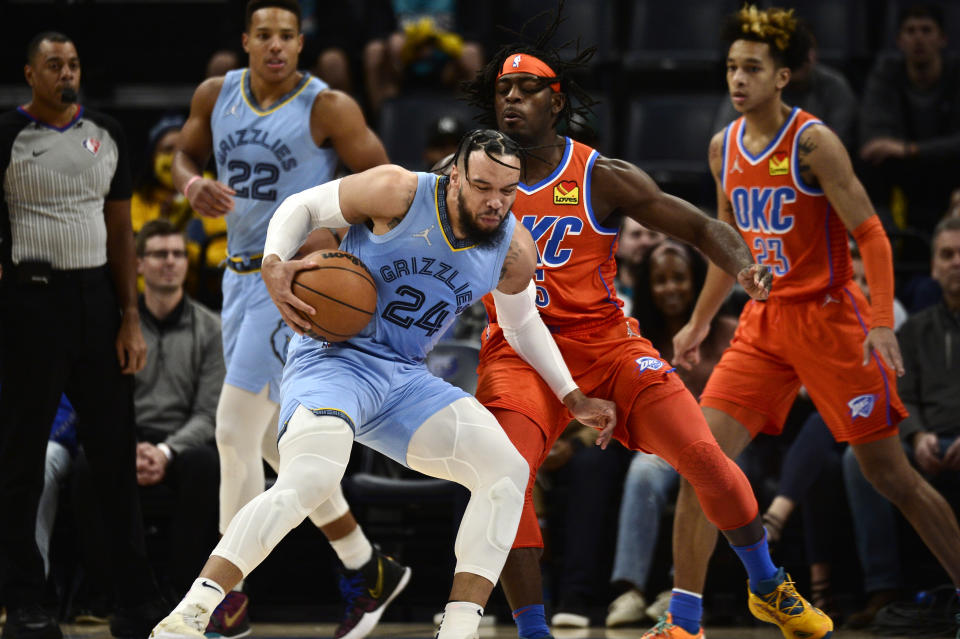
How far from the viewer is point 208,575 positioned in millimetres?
3414

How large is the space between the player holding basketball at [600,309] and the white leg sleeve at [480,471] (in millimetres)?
324

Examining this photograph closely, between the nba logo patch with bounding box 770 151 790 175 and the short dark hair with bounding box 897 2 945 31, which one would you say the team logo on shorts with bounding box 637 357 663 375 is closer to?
the nba logo patch with bounding box 770 151 790 175

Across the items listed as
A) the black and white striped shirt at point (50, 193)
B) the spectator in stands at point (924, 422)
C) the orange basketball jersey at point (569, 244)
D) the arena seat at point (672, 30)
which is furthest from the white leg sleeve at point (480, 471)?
the arena seat at point (672, 30)

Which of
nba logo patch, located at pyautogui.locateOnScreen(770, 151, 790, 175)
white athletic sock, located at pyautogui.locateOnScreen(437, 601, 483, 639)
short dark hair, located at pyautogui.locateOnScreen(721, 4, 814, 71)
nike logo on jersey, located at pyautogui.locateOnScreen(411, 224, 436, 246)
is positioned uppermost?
short dark hair, located at pyautogui.locateOnScreen(721, 4, 814, 71)

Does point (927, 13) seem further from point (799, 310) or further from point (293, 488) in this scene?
point (293, 488)

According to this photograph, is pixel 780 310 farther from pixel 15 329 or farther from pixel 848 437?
pixel 15 329

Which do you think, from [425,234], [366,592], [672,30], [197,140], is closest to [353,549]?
[366,592]

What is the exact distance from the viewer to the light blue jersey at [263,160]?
15.9 feet

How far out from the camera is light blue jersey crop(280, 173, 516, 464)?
3797 millimetres

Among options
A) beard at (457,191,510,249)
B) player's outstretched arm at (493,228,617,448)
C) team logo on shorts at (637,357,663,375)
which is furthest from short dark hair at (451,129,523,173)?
team logo on shorts at (637,357,663,375)

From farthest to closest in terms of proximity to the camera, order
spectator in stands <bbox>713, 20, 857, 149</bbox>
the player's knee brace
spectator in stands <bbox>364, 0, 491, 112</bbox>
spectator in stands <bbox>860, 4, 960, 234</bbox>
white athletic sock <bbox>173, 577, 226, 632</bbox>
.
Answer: spectator in stands <bbox>364, 0, 491, 112</bbox>
spectator in stands <bbox>860, 4, 960, 234</bbox>
spectator in stands <bbox>713, 20, 857, 149</bbox>
the player's knee brace
white athletic sock <bbox>173, 577, 226, 632</bbox>

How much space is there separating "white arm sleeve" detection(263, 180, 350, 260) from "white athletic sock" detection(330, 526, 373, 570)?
1.51 meters

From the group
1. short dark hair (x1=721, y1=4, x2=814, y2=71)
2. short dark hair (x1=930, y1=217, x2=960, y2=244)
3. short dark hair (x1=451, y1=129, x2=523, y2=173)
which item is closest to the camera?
short dark hair (x1=451, y1=129, x2=523, y2=173)

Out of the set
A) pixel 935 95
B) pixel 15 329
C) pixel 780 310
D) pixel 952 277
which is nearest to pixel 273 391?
pixel 15 329
